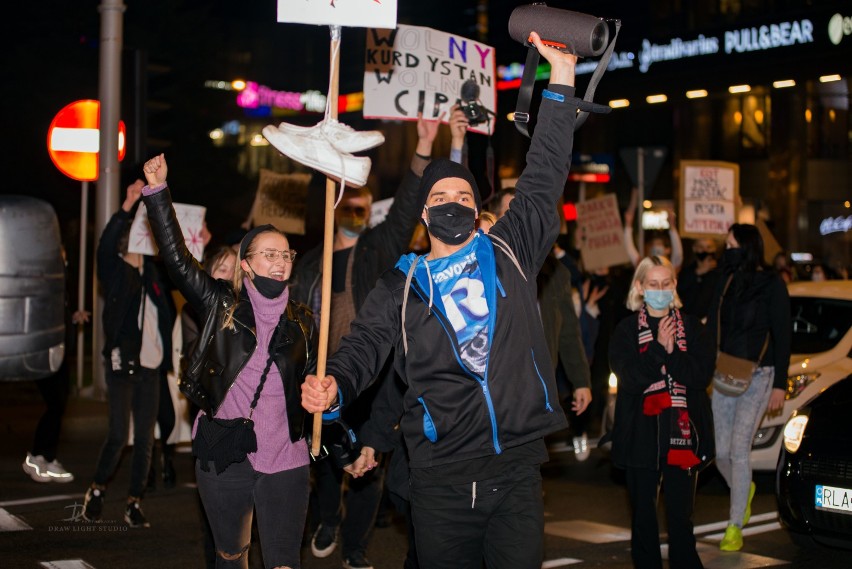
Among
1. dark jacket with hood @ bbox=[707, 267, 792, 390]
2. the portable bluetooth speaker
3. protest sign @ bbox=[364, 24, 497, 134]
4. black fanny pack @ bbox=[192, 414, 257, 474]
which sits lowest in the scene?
black fanny pack @ bbox=[192, 414, 257, 474]

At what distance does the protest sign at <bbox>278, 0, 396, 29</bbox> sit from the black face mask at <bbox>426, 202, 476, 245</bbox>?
2.51 feet

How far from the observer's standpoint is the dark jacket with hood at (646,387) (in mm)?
6395

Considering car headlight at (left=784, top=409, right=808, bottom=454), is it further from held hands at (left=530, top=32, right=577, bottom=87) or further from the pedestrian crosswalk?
held hands at (left=530, top=32, right=577, bottom=87)

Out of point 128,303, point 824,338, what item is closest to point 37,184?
point 128,303

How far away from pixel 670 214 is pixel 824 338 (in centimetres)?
255

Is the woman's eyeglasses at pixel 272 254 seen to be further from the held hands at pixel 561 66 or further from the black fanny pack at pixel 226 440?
the held hands at pixel 561 66

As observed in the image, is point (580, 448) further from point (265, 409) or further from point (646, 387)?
point (265, 409)

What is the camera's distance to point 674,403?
6.50 meters

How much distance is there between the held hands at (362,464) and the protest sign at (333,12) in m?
1.86

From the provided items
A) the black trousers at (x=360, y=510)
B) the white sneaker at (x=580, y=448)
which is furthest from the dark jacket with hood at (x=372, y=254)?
the white sneaker at (x=580, y=448)

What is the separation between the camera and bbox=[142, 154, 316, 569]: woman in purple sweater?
508 cm

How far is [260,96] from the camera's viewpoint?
4456cm

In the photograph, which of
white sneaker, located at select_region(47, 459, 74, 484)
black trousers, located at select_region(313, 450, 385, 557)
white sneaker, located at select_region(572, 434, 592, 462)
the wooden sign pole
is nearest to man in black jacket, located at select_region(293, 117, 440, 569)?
black trousers, located at select_region(313, 450, 385, 557)

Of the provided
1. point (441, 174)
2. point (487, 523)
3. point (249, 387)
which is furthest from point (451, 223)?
point (249, 387)
